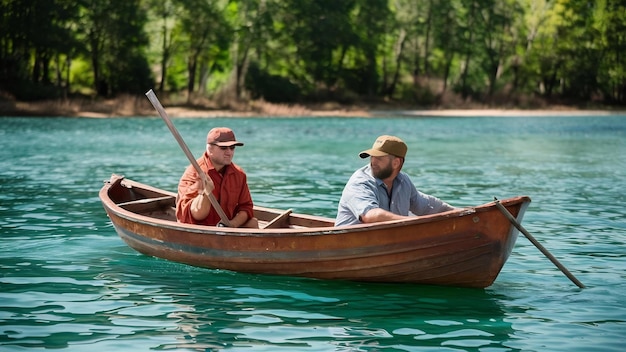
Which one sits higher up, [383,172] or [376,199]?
[383,172]

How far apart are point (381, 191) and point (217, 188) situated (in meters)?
1.82

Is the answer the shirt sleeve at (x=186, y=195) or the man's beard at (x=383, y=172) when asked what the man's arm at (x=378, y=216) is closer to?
the man's beard at (x=383, y=172)

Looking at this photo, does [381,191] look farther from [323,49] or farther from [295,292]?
[323,49]

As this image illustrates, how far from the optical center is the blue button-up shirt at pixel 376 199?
792cm

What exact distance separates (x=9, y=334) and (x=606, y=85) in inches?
2708

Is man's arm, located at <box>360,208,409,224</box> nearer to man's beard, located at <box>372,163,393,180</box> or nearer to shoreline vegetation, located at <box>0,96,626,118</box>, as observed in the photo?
man's beard, located at <box>372,163,393,180</box>

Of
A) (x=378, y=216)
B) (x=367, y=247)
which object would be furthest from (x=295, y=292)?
(x=378, y=216)

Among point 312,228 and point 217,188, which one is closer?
point 312,228

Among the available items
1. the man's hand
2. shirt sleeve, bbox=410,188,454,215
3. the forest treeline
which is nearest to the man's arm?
shirt sleeve, bbox=410,188,454,215

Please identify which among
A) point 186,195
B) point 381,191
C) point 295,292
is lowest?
point 295,292

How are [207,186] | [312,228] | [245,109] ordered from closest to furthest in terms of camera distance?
[312,228] → [207,186] → [245,109]

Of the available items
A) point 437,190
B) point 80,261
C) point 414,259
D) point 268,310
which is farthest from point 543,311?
point 437,190

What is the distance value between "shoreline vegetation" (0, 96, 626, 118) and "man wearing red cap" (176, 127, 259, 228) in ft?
134

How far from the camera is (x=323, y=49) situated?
219 feet
